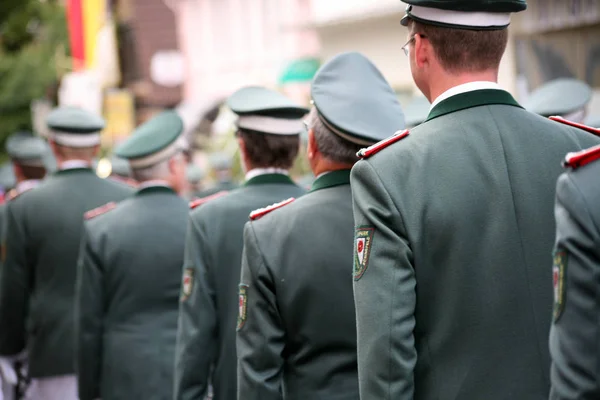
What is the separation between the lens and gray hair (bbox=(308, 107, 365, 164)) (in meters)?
3.81

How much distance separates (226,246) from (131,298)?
1072 millimetres

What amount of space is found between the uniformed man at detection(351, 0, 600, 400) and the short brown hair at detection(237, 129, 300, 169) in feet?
6.67

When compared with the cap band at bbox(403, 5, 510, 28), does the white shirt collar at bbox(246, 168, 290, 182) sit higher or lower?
lower

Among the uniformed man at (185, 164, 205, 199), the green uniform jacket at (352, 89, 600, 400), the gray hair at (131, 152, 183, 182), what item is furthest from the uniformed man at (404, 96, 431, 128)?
the uniformed man at (185, 164, 205, 199)

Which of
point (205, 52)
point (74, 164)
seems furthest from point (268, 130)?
point (205, 52)

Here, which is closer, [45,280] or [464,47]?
[464,47]

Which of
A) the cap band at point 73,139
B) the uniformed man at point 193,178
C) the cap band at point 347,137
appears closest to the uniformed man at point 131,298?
the cap band at point 73,139

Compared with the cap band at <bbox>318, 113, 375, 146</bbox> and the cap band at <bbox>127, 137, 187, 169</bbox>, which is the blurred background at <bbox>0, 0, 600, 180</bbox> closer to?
the cap band at <bbox>127, 137, 187, 169</bbox>

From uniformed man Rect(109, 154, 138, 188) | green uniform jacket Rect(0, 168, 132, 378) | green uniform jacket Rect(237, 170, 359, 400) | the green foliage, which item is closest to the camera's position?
green uniform jacket Rect(237, 170, 359, 400)

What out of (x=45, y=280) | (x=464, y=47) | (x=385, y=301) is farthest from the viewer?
(x=45, y=280)

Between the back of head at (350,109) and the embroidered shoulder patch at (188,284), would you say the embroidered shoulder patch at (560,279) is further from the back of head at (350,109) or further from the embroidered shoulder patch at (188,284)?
the embroidered shoulder patch at (188,284)

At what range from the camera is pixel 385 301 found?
2727mm

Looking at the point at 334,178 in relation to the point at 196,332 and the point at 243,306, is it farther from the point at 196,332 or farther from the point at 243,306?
the point at 196,332

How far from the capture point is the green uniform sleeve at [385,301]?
8.90 feet
